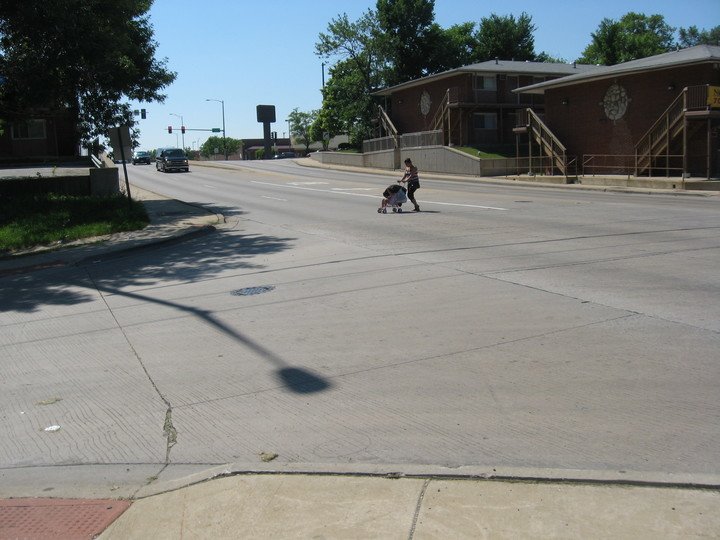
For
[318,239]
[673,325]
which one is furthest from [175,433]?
[318,239]

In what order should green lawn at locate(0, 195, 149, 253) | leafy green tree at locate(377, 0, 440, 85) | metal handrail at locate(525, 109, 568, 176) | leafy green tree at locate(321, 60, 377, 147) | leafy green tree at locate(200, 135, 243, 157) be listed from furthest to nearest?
leafy green tree at locate(200, 135, 243, 157)
leafy green tree at locate(377, 0, 440, 85)
leafy green tree at locate(321, 60, 377, 147)
metal handrail at locate(525, 109, 568, 176)
green lawn at locate(0, 195, 149, 253)

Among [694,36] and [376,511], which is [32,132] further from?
[694,36]

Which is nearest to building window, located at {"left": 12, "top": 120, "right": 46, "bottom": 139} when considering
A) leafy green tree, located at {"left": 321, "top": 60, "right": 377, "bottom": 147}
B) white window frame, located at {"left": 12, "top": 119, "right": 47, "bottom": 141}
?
white window frame, located at {"left": 12, "top": 119, "right": 47, "bottom": 141}

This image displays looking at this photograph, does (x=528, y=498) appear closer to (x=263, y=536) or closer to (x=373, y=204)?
(x=263, y=536)

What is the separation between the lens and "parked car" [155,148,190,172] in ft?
181

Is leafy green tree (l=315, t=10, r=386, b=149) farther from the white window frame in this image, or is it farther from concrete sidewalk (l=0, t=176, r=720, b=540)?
concrete sidewalk (l=0, t=176, r=720, b=540)

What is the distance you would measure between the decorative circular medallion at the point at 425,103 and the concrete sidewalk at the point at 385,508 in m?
52.9

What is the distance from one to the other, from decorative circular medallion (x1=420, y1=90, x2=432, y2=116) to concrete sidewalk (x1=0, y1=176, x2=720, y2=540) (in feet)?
174

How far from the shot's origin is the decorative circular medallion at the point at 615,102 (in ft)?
120

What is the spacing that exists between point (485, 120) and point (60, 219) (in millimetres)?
37088

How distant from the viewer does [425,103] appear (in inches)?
2181

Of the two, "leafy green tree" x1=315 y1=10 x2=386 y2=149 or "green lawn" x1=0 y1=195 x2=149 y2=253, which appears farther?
"leafy green tree" x1=315 y1=10 x2=386 y2=149

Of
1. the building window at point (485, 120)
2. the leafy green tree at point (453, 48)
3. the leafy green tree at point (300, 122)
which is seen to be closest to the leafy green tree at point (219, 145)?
the leafy green tree at point (300, 122)

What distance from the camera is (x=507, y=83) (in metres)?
50.4
